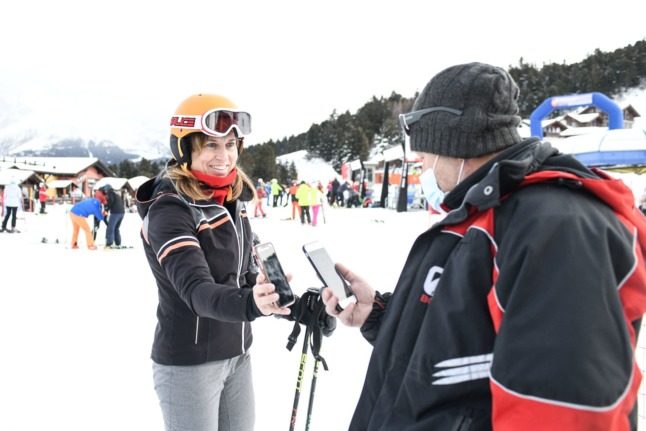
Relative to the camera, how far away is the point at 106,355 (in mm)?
4730

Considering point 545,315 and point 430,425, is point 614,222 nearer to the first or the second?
point 545,315

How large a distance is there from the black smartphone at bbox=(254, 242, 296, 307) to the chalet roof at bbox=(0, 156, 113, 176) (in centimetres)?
6340

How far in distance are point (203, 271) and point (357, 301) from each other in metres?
0.59

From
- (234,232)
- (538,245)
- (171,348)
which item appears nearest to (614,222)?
(538,245)

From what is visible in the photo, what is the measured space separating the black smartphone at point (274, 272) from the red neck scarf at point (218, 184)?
582 mm

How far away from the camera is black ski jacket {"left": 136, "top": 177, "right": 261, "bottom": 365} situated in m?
1.70

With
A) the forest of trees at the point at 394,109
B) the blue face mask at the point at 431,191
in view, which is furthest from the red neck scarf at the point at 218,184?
the forest of trees at the point at 394,109

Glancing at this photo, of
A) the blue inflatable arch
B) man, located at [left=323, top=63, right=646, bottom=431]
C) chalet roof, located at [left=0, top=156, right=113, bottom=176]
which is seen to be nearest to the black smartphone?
man, located at [left=323, top=63, right=646, bottom=431]

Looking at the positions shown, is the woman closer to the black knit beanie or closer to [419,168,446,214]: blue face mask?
[419,168,446,214]: blue face mask

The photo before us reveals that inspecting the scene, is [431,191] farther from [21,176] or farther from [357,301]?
[21,176]

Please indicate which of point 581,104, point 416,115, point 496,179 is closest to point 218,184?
point 416,115

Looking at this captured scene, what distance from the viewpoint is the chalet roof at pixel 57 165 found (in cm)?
5719

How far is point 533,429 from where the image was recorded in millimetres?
827

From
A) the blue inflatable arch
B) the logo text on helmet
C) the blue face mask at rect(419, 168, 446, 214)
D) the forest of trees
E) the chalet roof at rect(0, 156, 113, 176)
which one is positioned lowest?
the blue face mask at rect(419, 168, 446, 214)
